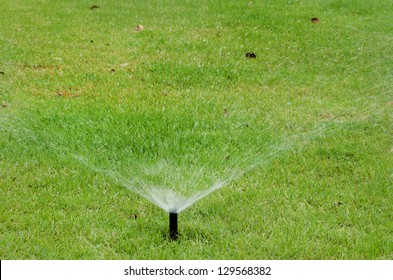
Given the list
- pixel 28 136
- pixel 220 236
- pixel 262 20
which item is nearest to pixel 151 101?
pixel 28 136

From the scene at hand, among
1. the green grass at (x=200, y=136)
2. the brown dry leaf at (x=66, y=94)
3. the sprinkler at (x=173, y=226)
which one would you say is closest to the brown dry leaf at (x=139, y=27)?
the green grass at (x=200, y=136)

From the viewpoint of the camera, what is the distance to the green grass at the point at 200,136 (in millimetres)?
3975

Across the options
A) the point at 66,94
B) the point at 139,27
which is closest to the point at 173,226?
the point at 66,94

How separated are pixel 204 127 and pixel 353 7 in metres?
6.20

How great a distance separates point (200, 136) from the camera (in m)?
5.33

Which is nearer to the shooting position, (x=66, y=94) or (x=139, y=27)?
A: (x=66, y=94)

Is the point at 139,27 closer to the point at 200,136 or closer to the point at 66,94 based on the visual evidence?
the point at 66,94

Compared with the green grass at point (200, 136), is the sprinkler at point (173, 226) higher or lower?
higher

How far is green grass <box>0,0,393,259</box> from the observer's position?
397cm

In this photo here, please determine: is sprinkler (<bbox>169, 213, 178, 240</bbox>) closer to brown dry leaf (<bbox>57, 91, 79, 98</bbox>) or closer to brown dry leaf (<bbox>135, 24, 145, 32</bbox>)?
brown dry leaf (<bbox>57, 91, 79, 98</bbox>)

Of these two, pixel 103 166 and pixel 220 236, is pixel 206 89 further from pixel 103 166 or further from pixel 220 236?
pixel 220 236

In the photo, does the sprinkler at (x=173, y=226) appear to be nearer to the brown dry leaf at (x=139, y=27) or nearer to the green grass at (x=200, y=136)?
the green grass at (x=200, y=136)

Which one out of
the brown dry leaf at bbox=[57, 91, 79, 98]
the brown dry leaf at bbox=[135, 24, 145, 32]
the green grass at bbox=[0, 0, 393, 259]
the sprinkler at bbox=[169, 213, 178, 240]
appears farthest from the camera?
the brown dry leaf at bbox=[135, 24, 145, 32]

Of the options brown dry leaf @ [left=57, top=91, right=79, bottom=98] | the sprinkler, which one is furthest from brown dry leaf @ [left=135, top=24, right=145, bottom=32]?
the sprinkler
